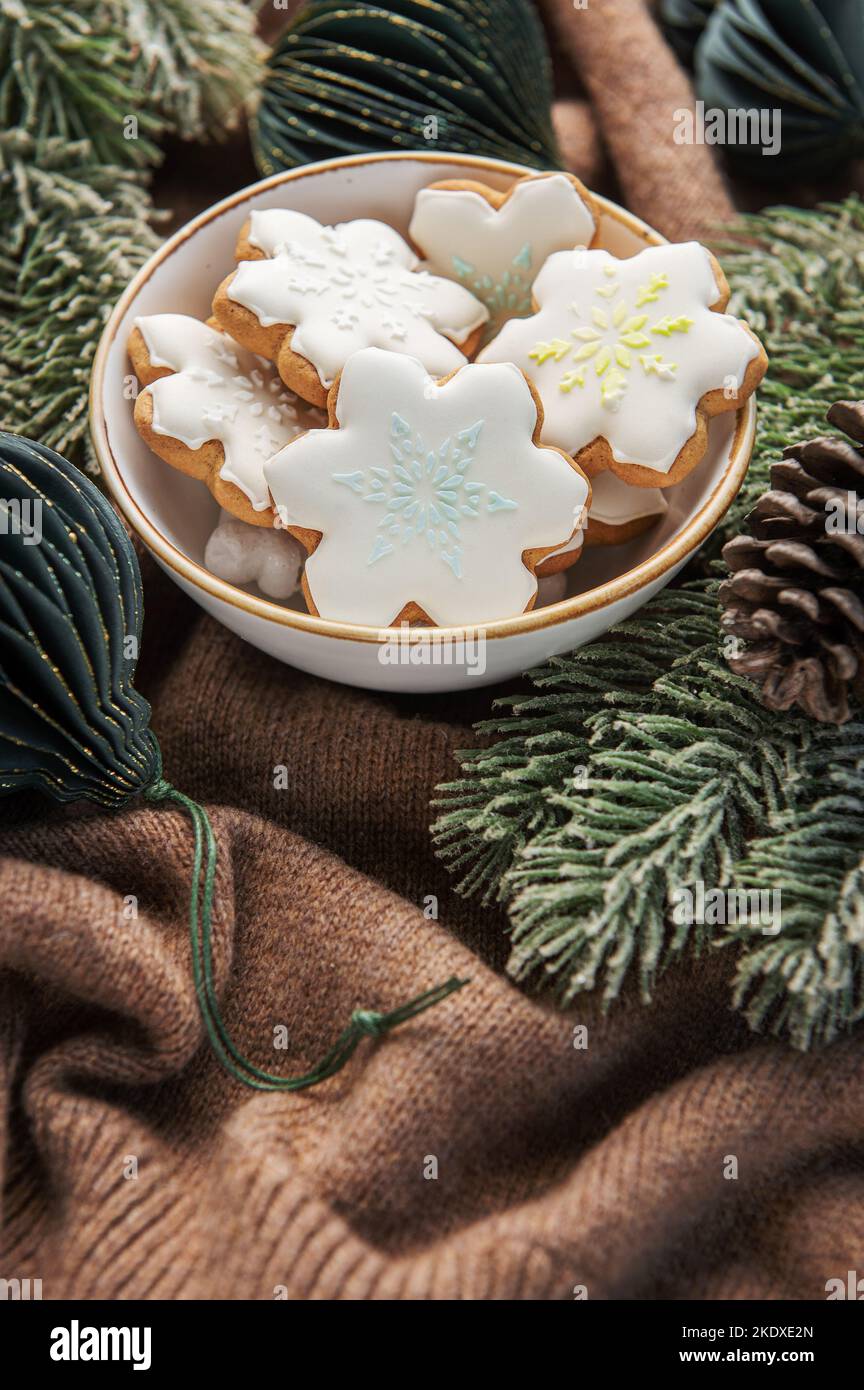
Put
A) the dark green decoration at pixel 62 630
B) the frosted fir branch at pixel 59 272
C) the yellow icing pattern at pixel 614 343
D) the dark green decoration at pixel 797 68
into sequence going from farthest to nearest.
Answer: the dark green decoration at pixel 797 68
the frosted fir branch at pixel 59 272
the yellow icing pattern at pixel 614 343
the dark green decoration at pixel 62 630

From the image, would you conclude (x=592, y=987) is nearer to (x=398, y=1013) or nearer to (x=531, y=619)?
(x=398, y=1013)

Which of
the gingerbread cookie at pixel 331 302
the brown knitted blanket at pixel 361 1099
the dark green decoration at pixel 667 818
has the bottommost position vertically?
the brown knitted blanket at pixel 361 1099

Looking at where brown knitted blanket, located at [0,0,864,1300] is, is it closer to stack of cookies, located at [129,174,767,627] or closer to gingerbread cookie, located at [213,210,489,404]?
stack of cookies, located at [129,174,767,627]

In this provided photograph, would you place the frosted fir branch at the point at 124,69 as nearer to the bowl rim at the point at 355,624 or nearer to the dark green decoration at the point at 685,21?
the bowl rim at the point at 355,624

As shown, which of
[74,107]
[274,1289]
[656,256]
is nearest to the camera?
[274,1289]

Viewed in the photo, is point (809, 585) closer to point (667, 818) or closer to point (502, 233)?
point (667, 818)

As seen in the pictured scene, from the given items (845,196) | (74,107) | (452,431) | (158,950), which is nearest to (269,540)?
(452,431)

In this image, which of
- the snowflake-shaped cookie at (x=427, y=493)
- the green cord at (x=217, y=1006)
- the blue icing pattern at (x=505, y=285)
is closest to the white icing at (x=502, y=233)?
the blue icing pattern at (x=505, y=285)

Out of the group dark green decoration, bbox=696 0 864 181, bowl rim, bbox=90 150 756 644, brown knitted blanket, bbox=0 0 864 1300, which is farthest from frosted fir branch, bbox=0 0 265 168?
brown knitted blanket, bbox=0 0 864 1300
